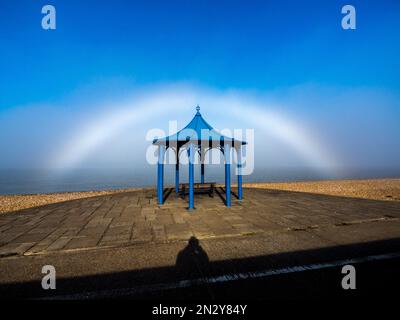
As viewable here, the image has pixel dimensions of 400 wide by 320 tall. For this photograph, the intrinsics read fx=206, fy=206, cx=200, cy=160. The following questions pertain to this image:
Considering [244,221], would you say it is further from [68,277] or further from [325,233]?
[68,277]

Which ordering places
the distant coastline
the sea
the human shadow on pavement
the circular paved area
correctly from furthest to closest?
1. the sea
2. the distant coastline
3. the circular paved area
4. the human shadow on pavement

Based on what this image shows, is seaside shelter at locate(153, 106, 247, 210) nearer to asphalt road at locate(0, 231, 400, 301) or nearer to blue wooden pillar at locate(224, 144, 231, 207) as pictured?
blue wooden pillar at locate(224, 144, 231, 207)

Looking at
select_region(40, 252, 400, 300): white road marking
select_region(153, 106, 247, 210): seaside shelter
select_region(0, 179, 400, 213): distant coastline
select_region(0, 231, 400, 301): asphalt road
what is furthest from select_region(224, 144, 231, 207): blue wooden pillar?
select_region(0, 179, 400, 213): distant coastline

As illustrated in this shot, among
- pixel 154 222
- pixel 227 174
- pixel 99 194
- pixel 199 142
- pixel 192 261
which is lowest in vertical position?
pixel 99 194

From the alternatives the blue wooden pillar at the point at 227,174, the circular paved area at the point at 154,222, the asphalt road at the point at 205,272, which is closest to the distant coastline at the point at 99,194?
the circular paved area at the point at 154,222

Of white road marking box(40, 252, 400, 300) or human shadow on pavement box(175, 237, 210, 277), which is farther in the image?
human shadow on pavement box(175, 237, 210, 277)

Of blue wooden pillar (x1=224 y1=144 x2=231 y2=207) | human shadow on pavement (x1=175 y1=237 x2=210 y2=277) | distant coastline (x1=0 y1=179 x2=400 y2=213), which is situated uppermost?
blue wooden pillar (x1=224 y1=144 x2=231 y2=207)

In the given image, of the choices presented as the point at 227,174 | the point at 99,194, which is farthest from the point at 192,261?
the point at 99,194

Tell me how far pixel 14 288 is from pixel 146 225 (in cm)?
353

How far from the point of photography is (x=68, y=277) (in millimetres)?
3510

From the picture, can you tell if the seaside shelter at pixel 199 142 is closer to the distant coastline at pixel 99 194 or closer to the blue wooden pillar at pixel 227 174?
the blue wooden pillar at pixel 227 174

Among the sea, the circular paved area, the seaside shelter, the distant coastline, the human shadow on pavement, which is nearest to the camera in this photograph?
the human shadow on pavement

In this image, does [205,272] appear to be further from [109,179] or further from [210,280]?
[109,179]
